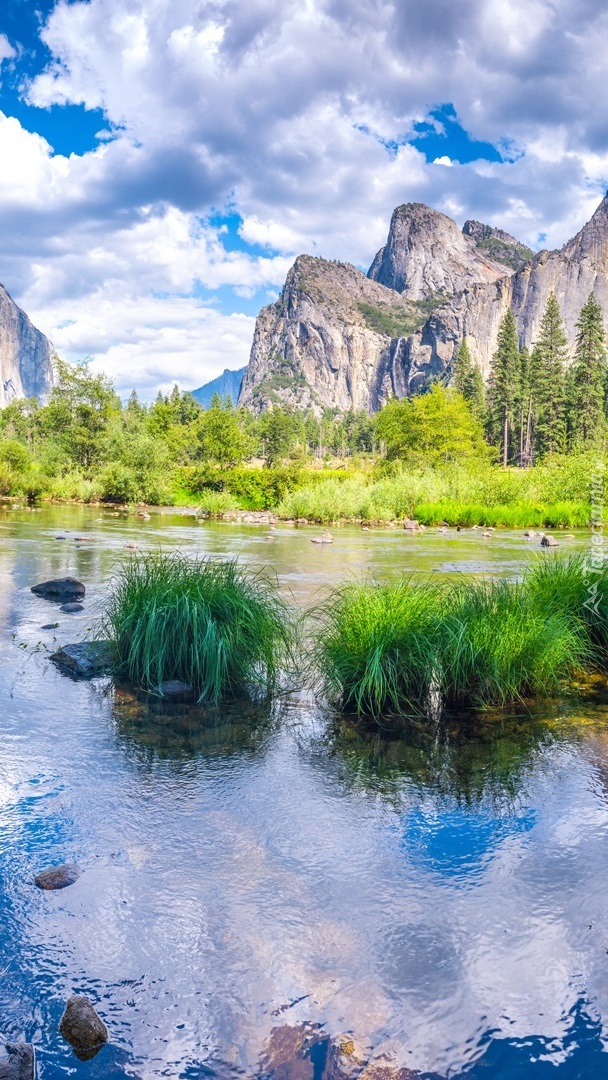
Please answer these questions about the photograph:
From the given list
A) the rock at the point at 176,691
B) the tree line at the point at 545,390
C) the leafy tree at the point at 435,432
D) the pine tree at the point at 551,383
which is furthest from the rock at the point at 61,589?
the pine tree at the point at 551,383

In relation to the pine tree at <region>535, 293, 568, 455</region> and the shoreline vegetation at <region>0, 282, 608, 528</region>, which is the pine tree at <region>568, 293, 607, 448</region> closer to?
the shoreline vegetation at <region>0, 282, 608, 528</region>

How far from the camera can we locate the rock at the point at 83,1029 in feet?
8.93

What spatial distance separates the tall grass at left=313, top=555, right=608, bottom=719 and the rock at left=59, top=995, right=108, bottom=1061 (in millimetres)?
3738

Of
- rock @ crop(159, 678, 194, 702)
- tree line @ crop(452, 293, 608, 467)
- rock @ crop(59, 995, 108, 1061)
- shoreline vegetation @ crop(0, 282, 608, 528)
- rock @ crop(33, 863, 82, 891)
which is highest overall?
tree line @ crop(452, 293, 608, 467)

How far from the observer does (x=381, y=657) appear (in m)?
6.57

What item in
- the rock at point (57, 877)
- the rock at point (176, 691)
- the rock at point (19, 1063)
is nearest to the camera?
the rock at point (19, 1063)

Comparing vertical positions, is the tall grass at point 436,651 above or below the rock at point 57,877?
above

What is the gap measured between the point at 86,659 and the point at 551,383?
256ft

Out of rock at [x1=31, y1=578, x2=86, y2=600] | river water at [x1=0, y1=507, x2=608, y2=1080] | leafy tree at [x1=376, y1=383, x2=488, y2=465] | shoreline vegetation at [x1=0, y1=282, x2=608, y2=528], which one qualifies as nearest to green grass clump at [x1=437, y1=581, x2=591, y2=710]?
river water at [x1=0, y1=507, x2=608, y2=1080]

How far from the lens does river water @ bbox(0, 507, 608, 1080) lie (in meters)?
2.84

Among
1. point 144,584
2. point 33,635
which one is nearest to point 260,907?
point 144,584

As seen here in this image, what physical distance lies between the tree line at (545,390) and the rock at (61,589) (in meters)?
60.3

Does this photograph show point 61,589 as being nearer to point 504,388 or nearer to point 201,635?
point 201,635

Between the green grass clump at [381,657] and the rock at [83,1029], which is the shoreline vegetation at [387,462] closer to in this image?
the green grass clump at [381,657]
